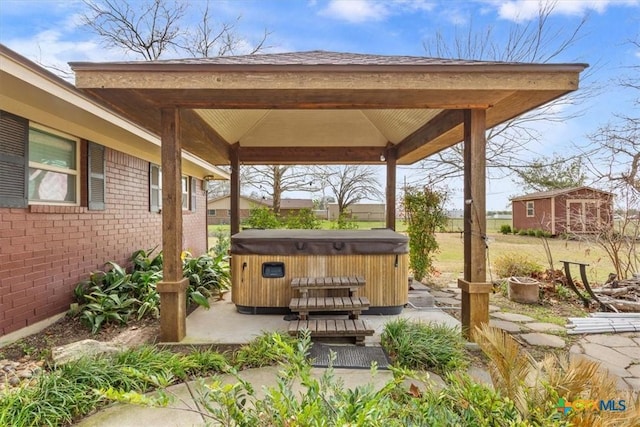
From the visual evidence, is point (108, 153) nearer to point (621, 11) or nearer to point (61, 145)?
point (61, 145)

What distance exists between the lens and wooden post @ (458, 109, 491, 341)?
10.3 feet

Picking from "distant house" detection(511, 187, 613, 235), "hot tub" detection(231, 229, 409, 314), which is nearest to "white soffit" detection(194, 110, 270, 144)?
"hot tub" detection(231, 229, 409, 314)

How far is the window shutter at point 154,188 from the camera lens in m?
6.50

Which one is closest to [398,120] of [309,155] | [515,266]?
[309,155]

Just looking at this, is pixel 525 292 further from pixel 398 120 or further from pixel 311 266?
pixel 311 266

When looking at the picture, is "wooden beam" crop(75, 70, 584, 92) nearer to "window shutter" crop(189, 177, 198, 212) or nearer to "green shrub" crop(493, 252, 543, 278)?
"green shrub" crop(493, 252, 543, 278)

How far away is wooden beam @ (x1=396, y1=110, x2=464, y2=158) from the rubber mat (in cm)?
239

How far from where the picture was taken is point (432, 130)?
4191 millimetres

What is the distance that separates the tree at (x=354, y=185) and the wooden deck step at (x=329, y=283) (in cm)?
1905

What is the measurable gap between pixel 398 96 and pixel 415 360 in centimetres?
226

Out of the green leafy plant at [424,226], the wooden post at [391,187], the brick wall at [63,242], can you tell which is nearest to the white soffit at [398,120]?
the wooden post at [391,187]

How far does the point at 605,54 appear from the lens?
8586 millimetres

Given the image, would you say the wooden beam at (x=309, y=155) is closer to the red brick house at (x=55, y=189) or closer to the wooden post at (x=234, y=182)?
the wooden post at (x=234, y=182)

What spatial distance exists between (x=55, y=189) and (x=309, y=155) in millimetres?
3860
